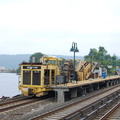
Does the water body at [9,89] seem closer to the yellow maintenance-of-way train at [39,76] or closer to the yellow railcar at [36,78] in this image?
the yellow maintenance-of-way train at [39,76]

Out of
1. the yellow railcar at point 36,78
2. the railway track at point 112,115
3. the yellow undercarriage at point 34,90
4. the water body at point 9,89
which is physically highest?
the yellow railcar at point 36,78

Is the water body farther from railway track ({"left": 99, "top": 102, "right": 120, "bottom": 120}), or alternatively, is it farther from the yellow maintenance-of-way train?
railway track ({"left": 99, "top": 102, "right": 120, "bottom": 120})

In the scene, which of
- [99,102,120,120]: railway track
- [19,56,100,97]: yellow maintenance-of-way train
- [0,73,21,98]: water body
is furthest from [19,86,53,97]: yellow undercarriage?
[0,73,21,98]: water body

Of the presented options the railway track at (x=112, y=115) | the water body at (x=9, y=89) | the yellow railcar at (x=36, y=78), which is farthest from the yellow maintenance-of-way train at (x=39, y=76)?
the water body at (x=9, y=89)

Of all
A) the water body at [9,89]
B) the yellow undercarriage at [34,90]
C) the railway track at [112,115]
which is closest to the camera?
the railway track at [112,115]

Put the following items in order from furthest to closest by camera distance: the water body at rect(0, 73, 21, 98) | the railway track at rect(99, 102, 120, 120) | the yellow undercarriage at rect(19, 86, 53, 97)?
1. the water body at rect(0, 73, 21, 98)
2. the yellow undercarriage at rect(19, 86, 53, 97)
3. the railway track at rect(99, 102, 120, 120)

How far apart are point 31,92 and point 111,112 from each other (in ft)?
25.5

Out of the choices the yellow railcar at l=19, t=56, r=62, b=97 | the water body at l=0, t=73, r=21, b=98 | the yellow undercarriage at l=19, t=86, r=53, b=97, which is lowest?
the water body at l=0, t=73, r=21, b=98

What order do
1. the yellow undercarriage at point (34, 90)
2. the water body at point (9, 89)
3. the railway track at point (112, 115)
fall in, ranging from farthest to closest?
the water body at point (9, 89), the yellow undercarriage at point (34, 90), the railway track at point (112, 115)

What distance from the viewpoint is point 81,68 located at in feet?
89.7

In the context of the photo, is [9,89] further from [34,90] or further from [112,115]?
[112,115]

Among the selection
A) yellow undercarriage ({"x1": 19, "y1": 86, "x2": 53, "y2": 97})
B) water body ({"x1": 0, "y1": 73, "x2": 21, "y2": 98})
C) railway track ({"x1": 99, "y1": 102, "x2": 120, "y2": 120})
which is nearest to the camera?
railway track ({"x1": 99, "y1": 102, "x2": 120, "y2": 120})

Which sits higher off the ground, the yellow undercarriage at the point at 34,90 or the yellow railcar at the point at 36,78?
the yellow railcar at the point at 36,78

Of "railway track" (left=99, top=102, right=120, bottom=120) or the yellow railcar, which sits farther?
the yellow railcar
